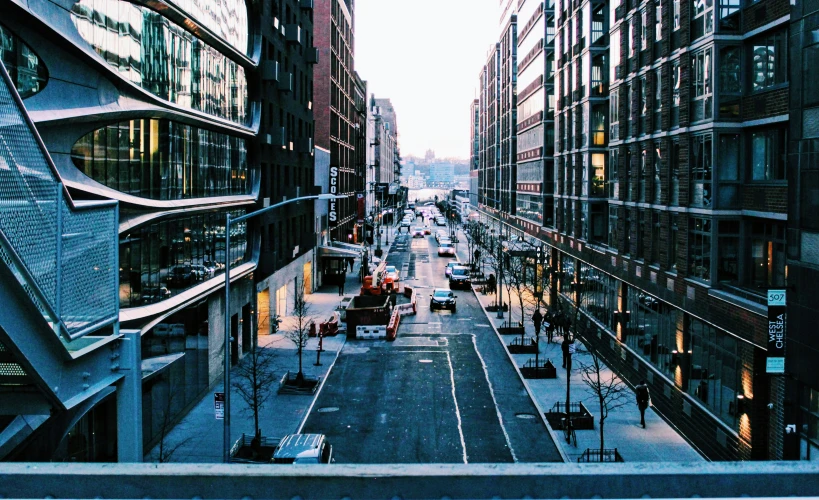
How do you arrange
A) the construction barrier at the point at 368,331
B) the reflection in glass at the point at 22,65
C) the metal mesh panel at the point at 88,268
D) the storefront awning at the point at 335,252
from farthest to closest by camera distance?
the storefront awning at the point at 335,252 < the construction barrier at the point at 368,331 < the reflection in glass at the point at 22,65 < the metal mesh panel at the point at 88,268

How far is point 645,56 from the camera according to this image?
3172cm

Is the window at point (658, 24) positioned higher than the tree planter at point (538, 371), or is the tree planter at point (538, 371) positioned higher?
the window at point (658, 24)

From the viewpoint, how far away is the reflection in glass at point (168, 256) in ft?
74.7

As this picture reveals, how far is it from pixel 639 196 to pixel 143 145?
68.9 feet

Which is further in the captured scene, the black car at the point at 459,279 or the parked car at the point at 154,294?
the black car at the point at 459,279

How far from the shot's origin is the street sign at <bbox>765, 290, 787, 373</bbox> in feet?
62.1

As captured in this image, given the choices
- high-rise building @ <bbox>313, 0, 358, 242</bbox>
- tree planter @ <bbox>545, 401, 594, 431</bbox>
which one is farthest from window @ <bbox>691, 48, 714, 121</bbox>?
high-rise building @ <bbox>313, 0, 358, 242</bbox>

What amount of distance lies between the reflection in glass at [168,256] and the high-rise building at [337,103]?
36.8m

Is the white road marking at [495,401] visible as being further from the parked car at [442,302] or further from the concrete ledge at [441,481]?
the concrete ledge at [441,481]

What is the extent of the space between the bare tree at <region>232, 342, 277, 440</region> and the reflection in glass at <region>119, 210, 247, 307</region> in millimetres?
3983

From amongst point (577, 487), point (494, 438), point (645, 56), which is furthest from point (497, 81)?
point (577, 487)

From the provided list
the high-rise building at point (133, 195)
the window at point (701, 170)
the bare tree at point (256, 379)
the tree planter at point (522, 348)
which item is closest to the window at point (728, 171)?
the window at point (701, 170)

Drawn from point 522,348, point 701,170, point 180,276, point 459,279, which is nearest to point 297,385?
point 180,276

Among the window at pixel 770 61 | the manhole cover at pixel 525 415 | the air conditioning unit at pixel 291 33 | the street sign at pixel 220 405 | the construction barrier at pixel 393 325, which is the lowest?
the manhole cover at pixel 525 415
